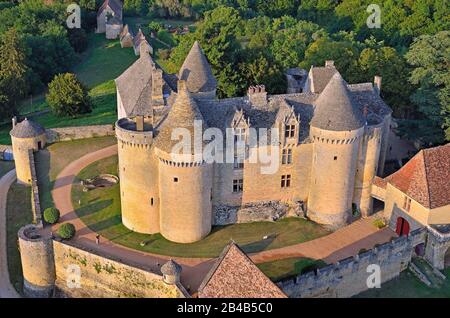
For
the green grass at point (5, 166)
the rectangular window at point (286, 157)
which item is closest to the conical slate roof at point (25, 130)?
the green grass at point (5, 166)

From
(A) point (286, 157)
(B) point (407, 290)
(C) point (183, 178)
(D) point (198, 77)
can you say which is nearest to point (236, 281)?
(C) point (183, 178)

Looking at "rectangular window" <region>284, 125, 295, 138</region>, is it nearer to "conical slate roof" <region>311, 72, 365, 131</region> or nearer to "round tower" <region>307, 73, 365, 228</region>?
"round tower" <region>307, 73, 365, 228</region>

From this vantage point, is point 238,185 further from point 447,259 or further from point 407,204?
point 447,259

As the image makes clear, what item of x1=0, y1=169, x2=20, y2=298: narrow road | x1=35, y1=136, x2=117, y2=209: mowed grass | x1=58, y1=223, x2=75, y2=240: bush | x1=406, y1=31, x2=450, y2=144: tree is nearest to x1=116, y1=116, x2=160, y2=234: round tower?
x1=58, y1=223, x2=75, y2=240: bush

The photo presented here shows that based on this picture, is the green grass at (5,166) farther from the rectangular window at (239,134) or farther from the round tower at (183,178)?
the rectangular window at (239,134)

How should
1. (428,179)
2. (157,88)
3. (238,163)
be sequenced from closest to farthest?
(428,179), (238,163), (157,88)
